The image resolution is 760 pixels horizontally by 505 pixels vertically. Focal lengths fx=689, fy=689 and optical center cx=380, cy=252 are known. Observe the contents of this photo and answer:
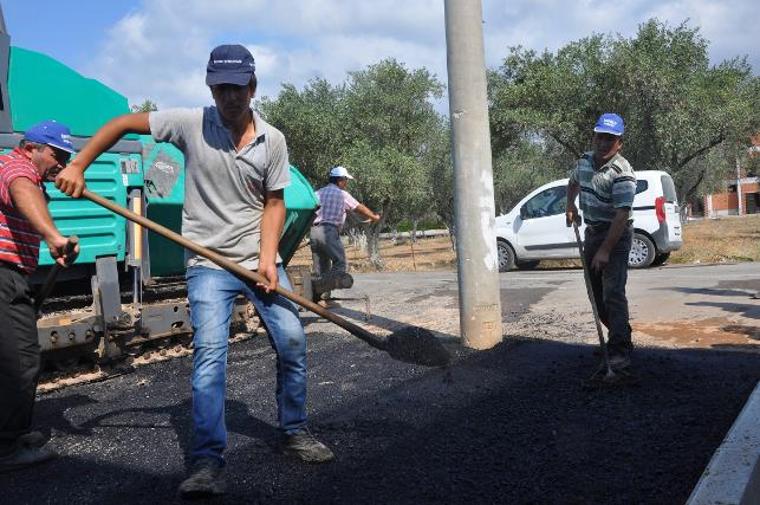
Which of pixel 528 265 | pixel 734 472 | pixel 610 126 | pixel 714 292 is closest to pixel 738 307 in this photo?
pixel 714 292

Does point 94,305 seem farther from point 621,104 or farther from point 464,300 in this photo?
point 621,104

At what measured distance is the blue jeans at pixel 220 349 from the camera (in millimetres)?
3176

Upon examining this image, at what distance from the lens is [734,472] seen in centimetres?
286

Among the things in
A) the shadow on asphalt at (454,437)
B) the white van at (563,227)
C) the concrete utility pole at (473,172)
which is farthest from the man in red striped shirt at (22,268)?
the white van at (563,227)

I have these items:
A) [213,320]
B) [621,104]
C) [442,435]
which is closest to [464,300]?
[442,435]

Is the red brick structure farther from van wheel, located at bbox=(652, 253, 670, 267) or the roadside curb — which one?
the roadside curb

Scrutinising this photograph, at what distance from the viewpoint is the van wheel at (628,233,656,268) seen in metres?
14.3

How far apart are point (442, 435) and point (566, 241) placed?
39.5 ft

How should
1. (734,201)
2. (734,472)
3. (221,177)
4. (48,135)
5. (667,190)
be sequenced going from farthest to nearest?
(734,201) < (667,190) < (48,135) < (221,177) < (734,472)

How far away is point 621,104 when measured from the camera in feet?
74.2

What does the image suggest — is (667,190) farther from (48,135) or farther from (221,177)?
(48,135)

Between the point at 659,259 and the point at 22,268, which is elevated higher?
the point at 22,268

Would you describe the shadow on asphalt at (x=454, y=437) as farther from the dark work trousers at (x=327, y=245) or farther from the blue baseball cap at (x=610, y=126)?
the dark work trousers at (x=327, y=245)

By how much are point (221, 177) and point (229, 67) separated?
1.73 feet
